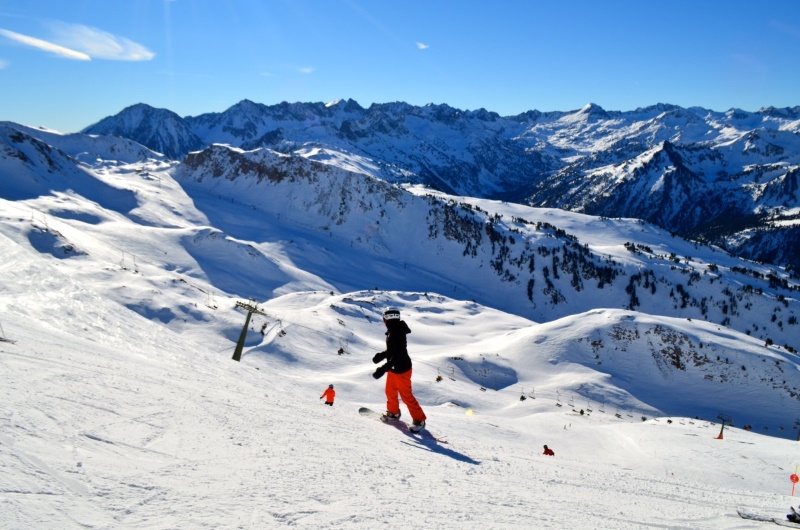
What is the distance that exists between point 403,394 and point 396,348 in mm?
996

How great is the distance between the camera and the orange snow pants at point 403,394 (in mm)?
9695

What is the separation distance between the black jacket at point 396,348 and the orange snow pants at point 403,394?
0.20 meters

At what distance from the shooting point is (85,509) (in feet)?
11.1

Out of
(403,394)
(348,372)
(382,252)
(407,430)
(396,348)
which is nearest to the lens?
(396,348)

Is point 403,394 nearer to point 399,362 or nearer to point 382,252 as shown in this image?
point 399,362

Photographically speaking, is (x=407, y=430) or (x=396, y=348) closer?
(x=396, y=348)

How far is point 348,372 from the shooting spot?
29.2 metres

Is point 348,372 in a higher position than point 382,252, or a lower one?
lower

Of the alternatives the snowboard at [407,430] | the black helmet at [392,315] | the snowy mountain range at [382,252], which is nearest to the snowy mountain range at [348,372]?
the snowboard at [407,430]

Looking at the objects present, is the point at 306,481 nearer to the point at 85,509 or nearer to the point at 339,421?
the point at 85,509

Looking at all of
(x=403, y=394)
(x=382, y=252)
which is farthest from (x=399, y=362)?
(x=382, y=252)

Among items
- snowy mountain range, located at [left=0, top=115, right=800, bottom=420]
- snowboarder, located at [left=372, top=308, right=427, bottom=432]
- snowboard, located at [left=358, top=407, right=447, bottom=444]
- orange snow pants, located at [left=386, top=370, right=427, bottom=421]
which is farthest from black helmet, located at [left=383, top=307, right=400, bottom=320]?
snowy mountain range, located at [left=0, top=115, right=800, bottom=420]

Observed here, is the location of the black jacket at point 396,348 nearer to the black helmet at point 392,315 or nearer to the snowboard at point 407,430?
the black helmet at point 392,315

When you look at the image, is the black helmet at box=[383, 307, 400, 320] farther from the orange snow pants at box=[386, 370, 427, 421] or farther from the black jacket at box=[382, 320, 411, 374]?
the orange snow pants at box=[386, 370, 427, 421]
